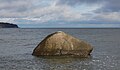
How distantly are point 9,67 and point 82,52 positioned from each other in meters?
9.25

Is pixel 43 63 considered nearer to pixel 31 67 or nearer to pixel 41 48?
pixel 31 67

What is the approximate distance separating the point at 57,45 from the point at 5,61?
5.56 meters

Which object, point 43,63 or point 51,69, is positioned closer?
point 51,69

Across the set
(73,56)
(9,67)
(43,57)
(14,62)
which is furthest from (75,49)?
(9,67)

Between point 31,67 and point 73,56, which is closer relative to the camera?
point 31,67

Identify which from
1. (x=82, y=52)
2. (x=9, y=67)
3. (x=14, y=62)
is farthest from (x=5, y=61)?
(x=82, y=52)

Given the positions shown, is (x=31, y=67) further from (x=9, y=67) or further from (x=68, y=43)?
(x=68, y=43)

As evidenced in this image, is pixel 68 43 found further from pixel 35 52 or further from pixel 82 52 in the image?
pixel 35 52

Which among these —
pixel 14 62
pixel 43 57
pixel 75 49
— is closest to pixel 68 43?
pixel 75 49

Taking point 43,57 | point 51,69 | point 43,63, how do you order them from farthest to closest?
point 43,57 < point 43,63 < point 51,69

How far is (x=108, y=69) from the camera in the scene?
74.3ft

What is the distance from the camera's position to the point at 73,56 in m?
29.7

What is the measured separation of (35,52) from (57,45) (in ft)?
10.0

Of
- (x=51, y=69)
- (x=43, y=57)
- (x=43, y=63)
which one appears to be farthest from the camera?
(x=43, y=57)
